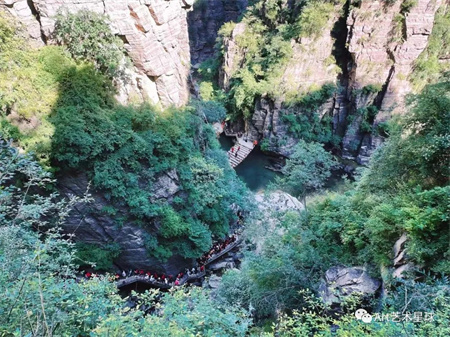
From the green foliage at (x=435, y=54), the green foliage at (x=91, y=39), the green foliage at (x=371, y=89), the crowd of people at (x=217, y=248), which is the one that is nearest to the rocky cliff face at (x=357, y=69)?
the green foliage at (x=371, y=89)

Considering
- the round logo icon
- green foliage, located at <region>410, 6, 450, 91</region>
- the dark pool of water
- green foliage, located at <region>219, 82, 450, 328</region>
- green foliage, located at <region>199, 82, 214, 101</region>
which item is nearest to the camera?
the round logo icon

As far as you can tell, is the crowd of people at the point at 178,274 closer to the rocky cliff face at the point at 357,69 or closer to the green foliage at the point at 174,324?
the green foliage at the point at 174,324

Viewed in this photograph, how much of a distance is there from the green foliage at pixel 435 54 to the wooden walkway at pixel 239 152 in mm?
14051

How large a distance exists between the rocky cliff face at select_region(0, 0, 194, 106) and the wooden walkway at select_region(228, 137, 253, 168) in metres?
9.45

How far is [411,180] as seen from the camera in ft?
24.8

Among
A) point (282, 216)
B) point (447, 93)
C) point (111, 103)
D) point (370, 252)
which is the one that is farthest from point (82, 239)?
point (447, 93)

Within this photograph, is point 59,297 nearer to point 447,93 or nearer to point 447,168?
point 447,168

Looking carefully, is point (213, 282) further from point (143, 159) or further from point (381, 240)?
point (381, 240)

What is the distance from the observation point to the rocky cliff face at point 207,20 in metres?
36.4

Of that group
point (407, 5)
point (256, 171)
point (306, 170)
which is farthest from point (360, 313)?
point (407, 5)

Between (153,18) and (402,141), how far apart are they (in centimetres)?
1129

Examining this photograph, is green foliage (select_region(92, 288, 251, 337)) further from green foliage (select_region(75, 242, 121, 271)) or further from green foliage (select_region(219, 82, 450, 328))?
green foliage (select_region(75, 242, 121, 271))

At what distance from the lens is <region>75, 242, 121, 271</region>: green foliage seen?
11.4 m

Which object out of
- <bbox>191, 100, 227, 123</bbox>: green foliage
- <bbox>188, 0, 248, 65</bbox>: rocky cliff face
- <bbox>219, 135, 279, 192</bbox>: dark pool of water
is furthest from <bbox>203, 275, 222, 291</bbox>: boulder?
<bbox>188, 0, 248, 65</bbox>: rocky cliff face
